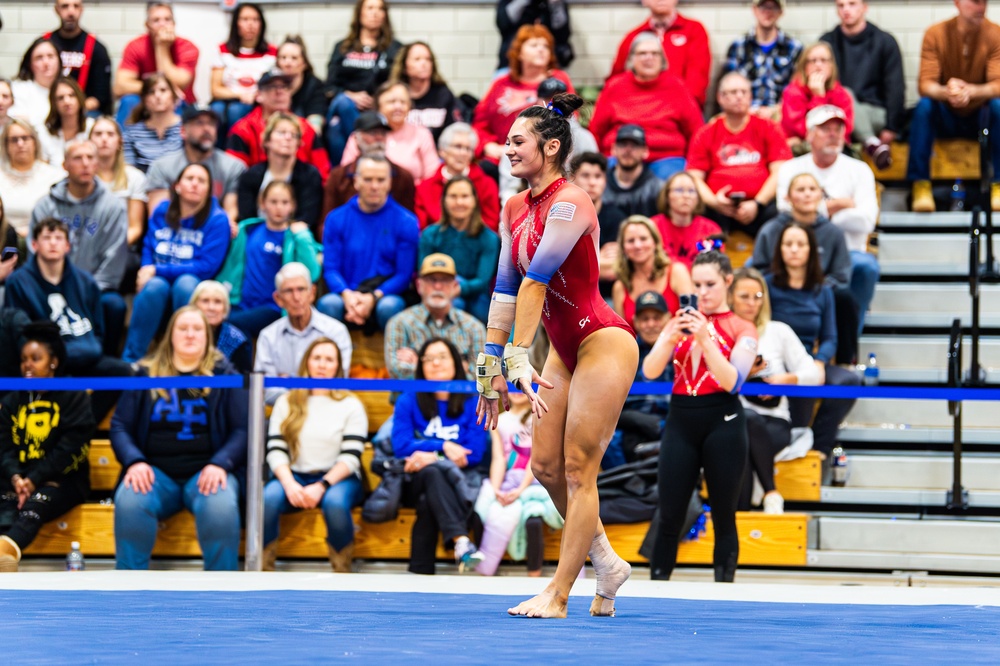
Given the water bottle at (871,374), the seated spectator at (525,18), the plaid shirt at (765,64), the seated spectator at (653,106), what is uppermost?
the seated spectator at (525,18)

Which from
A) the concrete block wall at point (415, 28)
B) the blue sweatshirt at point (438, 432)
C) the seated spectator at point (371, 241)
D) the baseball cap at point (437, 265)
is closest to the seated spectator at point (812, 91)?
the concrete block wall at point (415, 28)

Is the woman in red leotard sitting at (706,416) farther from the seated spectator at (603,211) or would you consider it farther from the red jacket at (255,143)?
the red jacket at (255,143)

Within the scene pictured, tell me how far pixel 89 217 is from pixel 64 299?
3.24 ft

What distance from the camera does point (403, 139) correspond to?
10.2m

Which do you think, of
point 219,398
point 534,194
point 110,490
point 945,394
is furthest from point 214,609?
point 945,394

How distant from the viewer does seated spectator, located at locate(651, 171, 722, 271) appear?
356 inches

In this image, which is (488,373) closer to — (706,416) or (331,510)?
(706,416)

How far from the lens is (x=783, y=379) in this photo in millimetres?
8031

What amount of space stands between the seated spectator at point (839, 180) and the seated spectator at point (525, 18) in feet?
8.47

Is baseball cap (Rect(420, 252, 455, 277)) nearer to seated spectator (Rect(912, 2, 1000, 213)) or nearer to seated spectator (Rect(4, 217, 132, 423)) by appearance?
seated spectator (Rect(4, 217, 132, 423))

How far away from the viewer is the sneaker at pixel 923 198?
33.6ft

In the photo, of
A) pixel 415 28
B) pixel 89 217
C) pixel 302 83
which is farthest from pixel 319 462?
pixel 415 28

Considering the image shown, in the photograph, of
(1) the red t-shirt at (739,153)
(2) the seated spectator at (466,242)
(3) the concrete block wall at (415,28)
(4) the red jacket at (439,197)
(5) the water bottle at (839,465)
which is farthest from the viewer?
(3) the concrete block wall at (415,28)

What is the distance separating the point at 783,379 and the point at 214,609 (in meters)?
4.24
